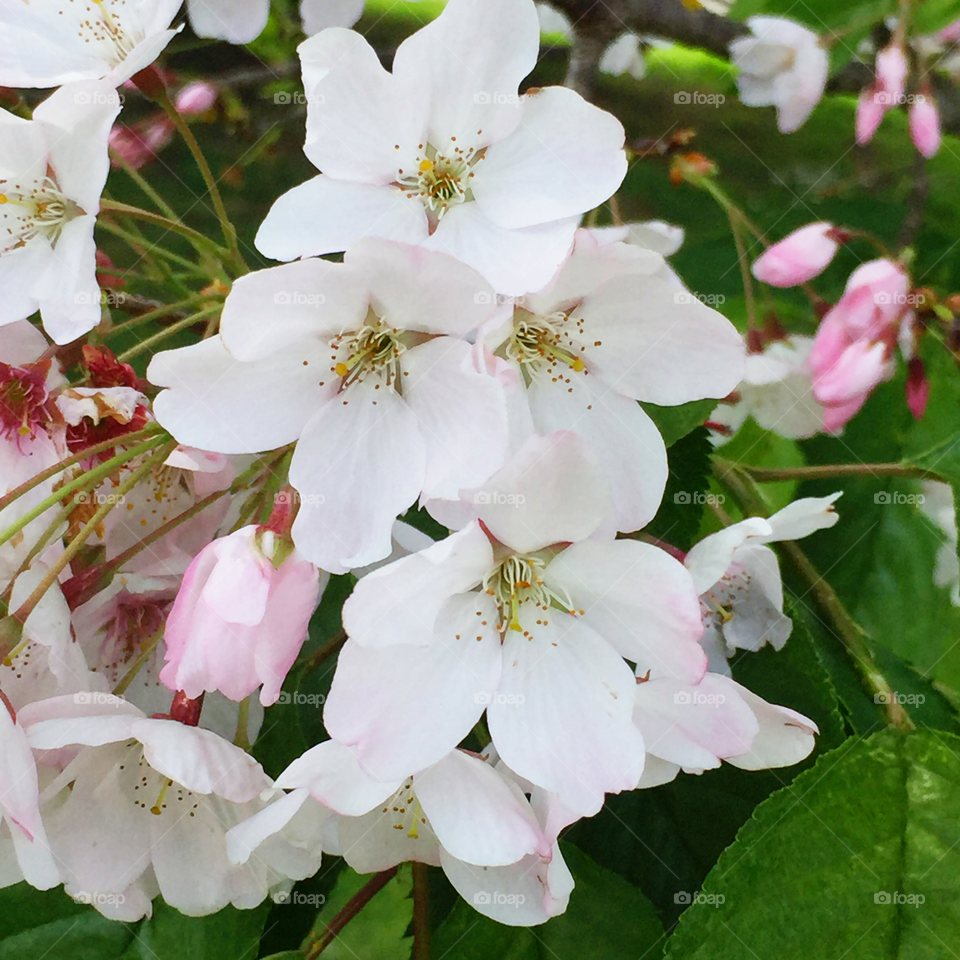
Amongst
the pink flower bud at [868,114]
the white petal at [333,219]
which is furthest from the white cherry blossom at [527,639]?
the pink flower bud at [868,114]

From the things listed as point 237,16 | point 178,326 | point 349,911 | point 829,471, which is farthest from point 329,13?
point 349,911

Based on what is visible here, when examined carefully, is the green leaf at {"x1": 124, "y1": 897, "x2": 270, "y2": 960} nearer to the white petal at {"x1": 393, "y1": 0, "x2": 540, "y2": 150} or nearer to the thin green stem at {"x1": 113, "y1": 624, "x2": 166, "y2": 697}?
the thin green stem at {"x1": 113, "y1": 624, "x2": 166, "y2": 697}

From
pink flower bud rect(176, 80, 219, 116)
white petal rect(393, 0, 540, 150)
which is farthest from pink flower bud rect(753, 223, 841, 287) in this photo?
pink flower bud rect(176, 80, 219, 116)

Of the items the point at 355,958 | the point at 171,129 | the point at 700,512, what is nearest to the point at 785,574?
the point at 700,512

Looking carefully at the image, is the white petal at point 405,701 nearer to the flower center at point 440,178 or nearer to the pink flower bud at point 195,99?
the flower center at point 440,178

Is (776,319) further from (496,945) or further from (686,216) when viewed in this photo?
(496,945)

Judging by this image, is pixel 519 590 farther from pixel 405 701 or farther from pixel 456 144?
pixel 456 144
